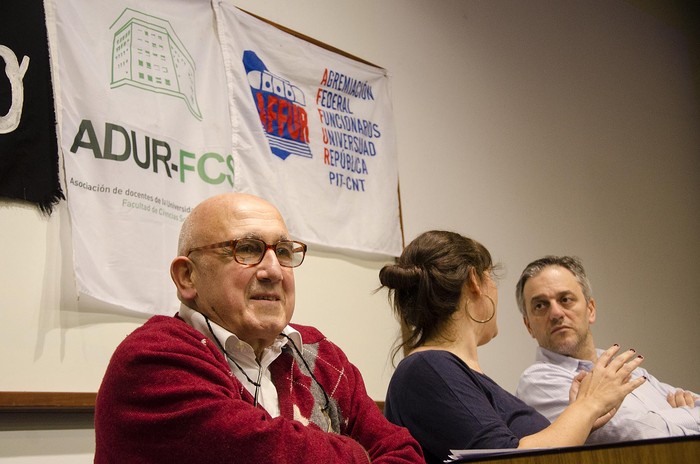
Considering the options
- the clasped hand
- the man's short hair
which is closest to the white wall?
the man's short hair

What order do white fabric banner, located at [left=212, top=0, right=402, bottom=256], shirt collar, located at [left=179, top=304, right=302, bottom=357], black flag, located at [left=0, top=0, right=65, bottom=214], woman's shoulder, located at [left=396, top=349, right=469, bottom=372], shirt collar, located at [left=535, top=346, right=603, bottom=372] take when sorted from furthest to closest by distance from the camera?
1. white fabric banner, located at [left=212, top=0, right=402, bottom=256]
2. shirt collar, located at [left=535, top=346, right=603, bottom=372]
3. black flag, located at [left=0, top=0, right=65, bottom=214]
4. woman's shoulder, located at [left=396, top=349, right=469, bottom=372]
5. shirt collar, located at [left=179, top=304, right=302, bottom=357]

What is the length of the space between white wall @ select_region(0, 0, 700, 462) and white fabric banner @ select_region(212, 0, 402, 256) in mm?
129

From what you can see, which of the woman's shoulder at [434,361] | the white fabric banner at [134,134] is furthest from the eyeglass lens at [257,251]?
the white fabric banner at [134,134]

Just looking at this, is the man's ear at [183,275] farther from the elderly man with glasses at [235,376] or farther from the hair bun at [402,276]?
the hair bun at [402,276]

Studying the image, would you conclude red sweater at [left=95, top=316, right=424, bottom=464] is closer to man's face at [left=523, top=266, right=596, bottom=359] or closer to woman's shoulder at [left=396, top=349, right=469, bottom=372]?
woman's shoulder at [left=396, top=349, right=469, bottom=372]

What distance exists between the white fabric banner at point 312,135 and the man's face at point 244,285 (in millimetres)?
1122

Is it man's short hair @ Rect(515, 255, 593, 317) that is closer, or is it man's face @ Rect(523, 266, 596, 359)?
man's face @ Rect(523, 266, 596, 359)

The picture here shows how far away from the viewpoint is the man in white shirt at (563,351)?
2574 millimetres

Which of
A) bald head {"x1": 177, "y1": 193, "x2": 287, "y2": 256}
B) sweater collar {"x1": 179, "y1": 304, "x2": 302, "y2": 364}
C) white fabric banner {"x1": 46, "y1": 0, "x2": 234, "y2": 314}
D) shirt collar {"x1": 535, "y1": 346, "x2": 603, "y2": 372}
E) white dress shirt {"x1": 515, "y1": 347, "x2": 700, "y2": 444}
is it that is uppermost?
white fabric banner {"x1": 46, "y1": 0, "x2": 234, "y2": 314}

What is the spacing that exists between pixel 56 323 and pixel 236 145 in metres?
0.96

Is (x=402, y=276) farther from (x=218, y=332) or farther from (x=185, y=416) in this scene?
(x=185, y=416)

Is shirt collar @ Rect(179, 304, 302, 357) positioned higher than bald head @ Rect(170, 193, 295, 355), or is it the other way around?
bald head @ Rect(170, 193, 295, 355)

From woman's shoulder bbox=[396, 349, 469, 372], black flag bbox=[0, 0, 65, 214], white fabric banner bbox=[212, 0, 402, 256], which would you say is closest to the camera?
woman's shoulder bbox=[396, 349, 469, 372]

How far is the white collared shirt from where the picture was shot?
1.65 metres
